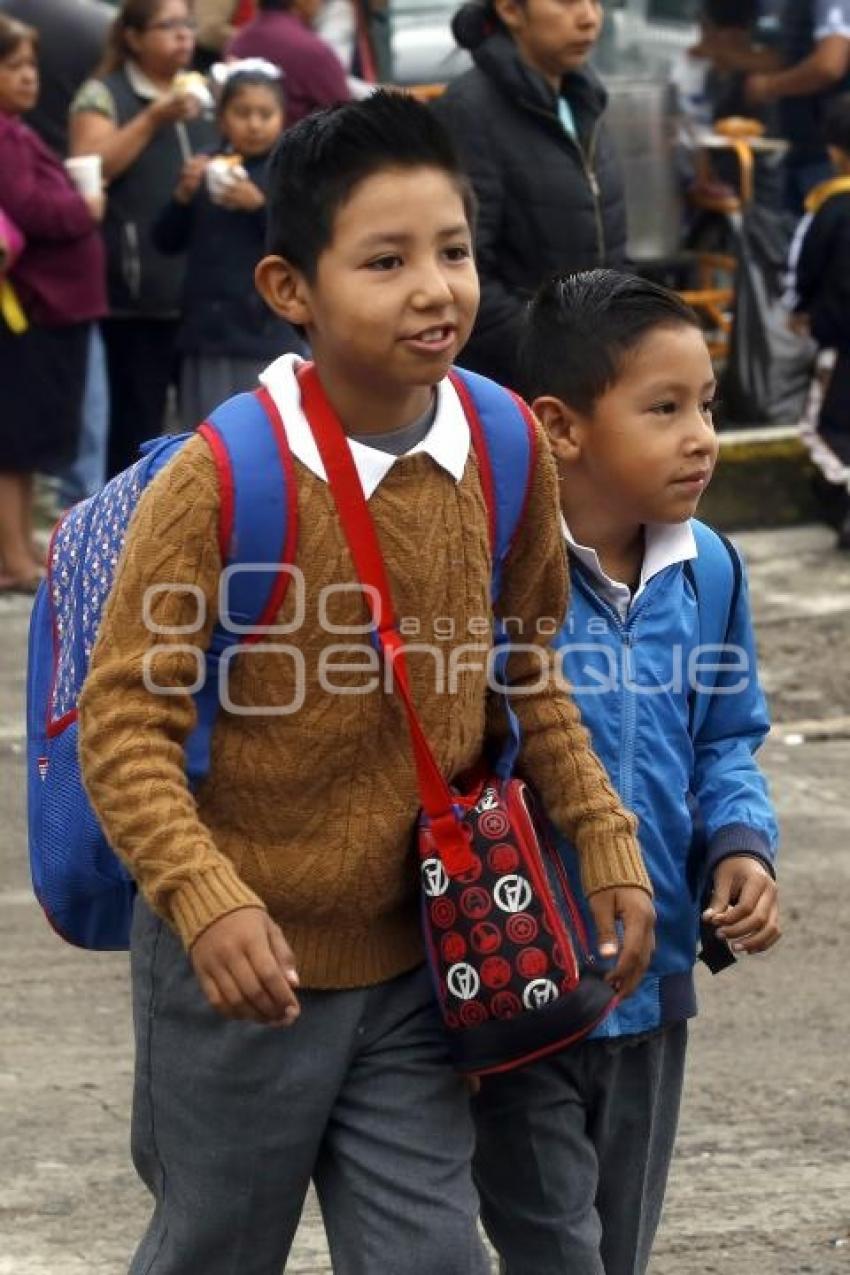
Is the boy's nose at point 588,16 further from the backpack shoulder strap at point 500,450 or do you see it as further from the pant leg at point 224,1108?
the pant leg at point 224,1108

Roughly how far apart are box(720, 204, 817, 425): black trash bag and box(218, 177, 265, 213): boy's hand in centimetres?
236

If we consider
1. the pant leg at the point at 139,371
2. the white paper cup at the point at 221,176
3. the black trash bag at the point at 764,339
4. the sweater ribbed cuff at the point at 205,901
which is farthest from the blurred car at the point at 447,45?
the sweater ribbed cuff at the point at 205,901

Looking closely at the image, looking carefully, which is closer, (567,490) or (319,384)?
(319,384)

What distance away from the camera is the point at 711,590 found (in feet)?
11.3

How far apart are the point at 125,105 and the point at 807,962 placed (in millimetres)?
4387

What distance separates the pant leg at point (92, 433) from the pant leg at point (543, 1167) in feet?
19.2

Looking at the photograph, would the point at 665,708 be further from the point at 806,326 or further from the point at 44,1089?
the point at 806,326

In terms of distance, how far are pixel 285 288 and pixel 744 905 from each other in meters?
0.89

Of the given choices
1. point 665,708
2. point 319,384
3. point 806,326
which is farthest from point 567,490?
point 806,326

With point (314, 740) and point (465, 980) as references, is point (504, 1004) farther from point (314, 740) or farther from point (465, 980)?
point (314, 740)

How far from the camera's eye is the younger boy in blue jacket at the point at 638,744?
3.26 metres

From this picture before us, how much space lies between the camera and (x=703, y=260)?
10492 millimetres

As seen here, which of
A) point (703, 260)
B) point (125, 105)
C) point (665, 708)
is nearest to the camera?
point (665, 708)

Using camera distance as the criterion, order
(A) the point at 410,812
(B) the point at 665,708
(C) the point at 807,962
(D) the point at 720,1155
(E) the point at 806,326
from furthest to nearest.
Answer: (E) the point at 806,326 < (C) the point at 807,962 < (D) the point at 720,1155 < (B) the point at 665,708 < (A) the point at 410,812
